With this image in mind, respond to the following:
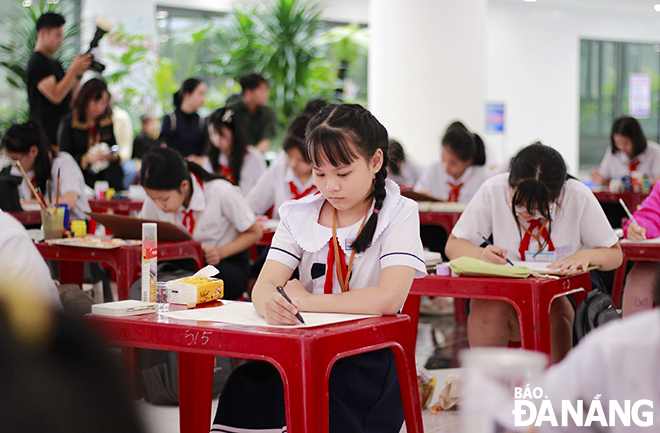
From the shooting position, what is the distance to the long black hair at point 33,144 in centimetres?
374

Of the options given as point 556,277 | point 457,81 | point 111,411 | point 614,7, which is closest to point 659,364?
point 111,411

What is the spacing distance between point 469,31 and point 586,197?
16.6ft

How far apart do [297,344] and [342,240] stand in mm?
501

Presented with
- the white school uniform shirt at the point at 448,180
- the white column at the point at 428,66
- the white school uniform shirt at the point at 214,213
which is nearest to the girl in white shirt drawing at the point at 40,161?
the white school uniform shirt at the point at 214,213

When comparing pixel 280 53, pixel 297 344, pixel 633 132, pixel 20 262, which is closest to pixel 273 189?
pixel 297 344

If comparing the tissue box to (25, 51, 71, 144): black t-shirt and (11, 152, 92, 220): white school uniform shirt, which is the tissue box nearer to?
(11, 152, 92, 220): white school uniform shirt

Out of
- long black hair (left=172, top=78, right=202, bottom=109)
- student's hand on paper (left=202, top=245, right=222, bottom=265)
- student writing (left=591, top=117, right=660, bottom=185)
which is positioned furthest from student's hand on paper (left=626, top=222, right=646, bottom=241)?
long black hair (left=172, top=78, right=202, bottom=109)

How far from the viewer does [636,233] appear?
288cm

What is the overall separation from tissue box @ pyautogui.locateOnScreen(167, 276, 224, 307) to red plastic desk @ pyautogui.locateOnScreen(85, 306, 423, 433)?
144 millimetres

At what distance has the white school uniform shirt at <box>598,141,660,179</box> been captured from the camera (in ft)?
20.2

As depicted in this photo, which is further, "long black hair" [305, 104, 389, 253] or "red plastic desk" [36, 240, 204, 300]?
"red plastic desk" [36, 240, 204, 300]

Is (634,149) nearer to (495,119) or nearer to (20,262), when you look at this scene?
(495,119)

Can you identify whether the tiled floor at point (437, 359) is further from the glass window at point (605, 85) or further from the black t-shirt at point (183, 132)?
the glass window at point (605, 85)

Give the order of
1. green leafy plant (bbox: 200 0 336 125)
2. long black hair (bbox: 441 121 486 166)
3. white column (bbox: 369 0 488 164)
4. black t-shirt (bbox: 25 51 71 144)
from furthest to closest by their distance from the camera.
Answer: green leafy plant (bbox: 200 0 336 125), white column (bbox: 369 0 488 164), black t-shirt (bbox: 25 51 71 144), long black hair (bbox: 441 121 486 166)
